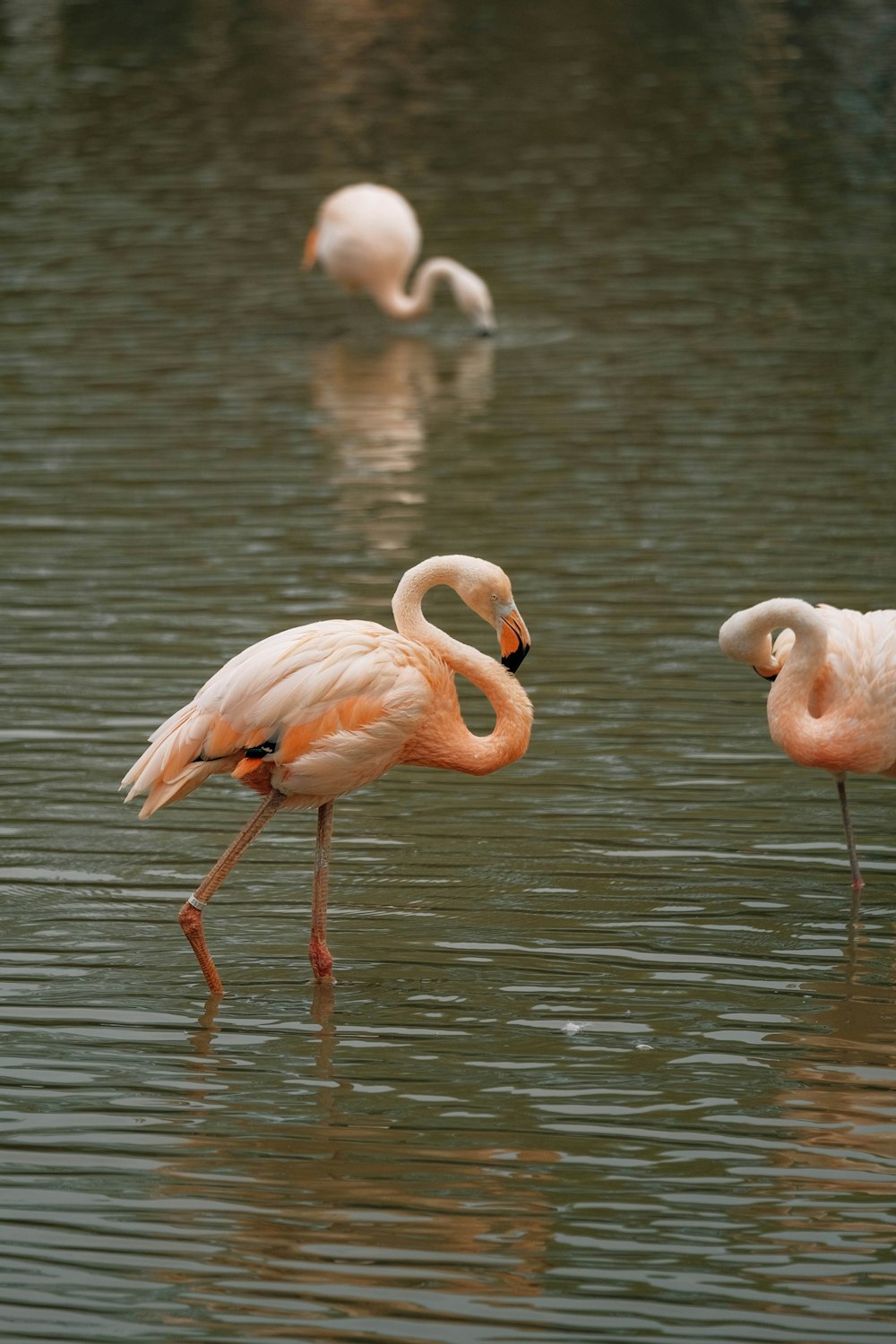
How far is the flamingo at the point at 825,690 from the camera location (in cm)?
562

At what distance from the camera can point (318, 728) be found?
16.9 ft

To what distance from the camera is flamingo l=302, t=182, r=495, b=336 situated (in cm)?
1393

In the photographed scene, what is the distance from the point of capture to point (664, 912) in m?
5.66

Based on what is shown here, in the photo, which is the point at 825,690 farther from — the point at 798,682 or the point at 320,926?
the point at 320,926

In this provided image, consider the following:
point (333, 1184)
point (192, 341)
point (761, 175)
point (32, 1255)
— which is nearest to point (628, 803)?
point (333, 1184)

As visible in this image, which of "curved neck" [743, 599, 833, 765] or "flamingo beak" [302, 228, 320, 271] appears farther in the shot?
"flamingo beak" [302, 228, 320, 271]

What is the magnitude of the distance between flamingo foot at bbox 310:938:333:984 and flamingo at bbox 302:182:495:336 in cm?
899

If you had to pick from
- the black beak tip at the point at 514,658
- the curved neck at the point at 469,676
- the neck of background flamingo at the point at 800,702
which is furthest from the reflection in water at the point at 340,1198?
the neck of background flamingo at the point at 800,702

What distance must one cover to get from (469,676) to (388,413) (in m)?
6.70

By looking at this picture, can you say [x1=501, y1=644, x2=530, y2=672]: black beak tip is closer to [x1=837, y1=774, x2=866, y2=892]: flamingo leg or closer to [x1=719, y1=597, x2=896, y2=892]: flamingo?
[x1=719, y1=597, x2=896, y2=892]: flamingo

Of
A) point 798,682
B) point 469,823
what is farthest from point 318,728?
point 798,682

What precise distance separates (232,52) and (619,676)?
22.0 meters

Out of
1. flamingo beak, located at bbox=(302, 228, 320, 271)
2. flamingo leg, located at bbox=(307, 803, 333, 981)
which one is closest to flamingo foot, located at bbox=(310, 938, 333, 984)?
flamingo leg, located at bbox=(307, 803, 333, 981)

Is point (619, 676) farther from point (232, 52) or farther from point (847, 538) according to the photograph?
point (232, 52)
